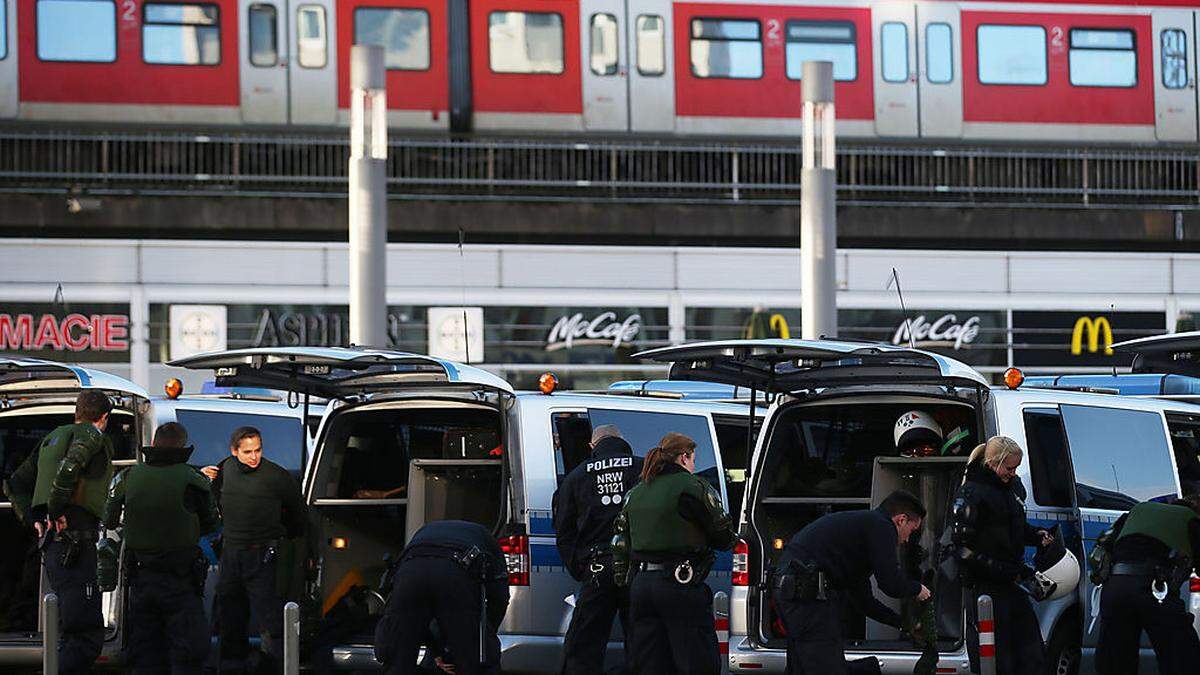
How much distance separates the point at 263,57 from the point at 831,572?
63.1 ft

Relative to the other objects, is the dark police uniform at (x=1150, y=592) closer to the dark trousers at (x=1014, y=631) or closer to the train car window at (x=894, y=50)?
the dark trousers at (x=1014, y=631)

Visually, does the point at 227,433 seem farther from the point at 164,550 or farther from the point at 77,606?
the point at 164,550

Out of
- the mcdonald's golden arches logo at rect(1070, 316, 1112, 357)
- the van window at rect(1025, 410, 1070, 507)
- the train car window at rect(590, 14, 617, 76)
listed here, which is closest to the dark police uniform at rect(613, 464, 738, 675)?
the van window at rect(1025, 410, 1070, 507)

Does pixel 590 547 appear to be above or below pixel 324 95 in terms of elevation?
below

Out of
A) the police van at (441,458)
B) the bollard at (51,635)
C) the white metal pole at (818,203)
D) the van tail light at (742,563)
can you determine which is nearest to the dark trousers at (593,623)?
the police van at (441,458)

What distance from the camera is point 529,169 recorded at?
27172mm

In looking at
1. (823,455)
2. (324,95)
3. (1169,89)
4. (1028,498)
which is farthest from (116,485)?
(1169,89)

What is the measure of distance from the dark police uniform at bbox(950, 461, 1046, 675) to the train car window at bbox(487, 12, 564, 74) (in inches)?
710

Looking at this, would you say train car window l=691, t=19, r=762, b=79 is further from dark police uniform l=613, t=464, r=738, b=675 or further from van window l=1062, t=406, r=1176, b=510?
dark police uniform l=613, t=464, r=738, b=675

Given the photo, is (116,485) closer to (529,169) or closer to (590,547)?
(590,547)

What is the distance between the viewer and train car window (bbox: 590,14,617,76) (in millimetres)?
27125

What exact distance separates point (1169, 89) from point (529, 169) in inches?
374

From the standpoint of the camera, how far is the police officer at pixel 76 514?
10.5 m

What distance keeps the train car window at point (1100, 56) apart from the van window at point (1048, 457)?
18969 millimetres
